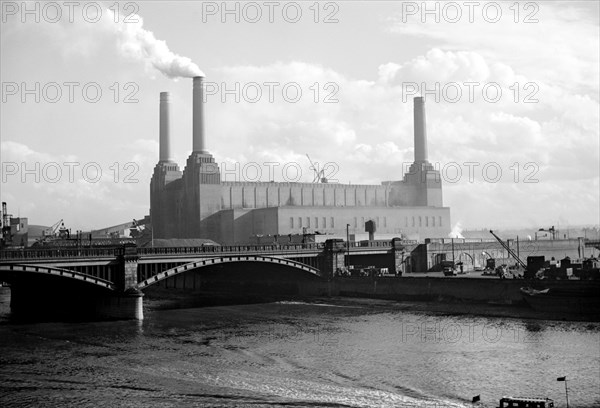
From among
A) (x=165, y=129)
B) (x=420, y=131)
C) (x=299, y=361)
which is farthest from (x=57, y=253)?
(x=420, y=131)

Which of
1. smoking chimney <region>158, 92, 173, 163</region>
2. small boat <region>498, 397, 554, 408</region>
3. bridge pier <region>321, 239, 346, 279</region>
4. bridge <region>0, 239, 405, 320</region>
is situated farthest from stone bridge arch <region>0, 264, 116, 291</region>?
smoking chimney <region>158, 92, 173, 163</region>

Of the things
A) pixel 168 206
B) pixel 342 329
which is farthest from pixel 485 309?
pixel 168 206

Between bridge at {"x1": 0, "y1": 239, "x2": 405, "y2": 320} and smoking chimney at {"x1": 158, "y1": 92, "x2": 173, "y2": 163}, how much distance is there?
56271 mm

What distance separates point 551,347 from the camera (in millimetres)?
57281

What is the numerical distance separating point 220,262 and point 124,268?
13.0 m

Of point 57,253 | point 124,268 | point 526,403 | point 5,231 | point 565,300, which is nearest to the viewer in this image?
point 526,403

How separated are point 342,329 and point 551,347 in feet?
64.5

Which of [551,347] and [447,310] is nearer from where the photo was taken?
[551,347]

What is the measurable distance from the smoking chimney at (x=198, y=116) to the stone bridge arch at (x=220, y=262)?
2312 inches

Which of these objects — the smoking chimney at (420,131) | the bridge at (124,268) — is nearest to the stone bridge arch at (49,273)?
the bridge at (124,268)

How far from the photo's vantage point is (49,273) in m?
71.9

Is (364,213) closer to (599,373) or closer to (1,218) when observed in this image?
(1,218)

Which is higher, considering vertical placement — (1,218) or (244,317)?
(1,218)

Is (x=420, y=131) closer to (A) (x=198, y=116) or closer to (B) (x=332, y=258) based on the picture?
(A) (x=198, y=116)
